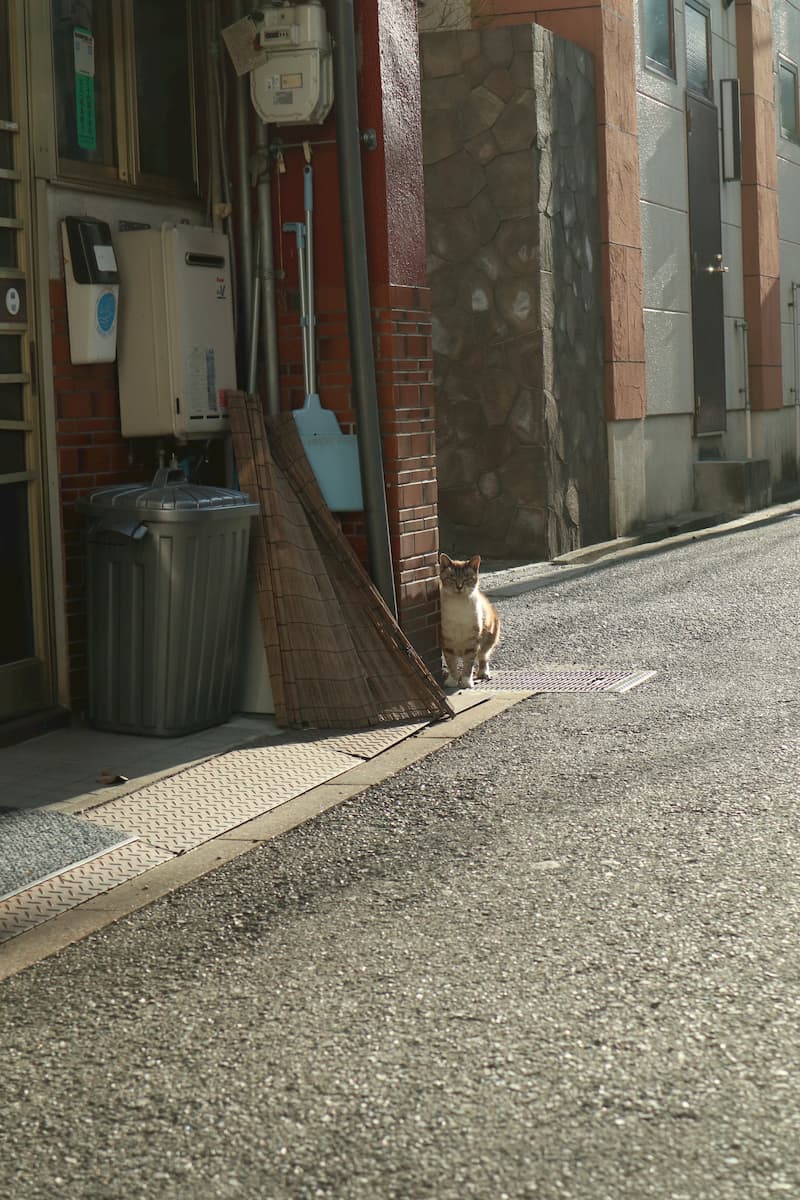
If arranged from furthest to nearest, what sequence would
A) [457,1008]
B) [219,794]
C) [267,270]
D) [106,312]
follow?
[267,270] < [106,312] < [219,794] < [457,1008]

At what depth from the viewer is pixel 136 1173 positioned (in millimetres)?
Answer: 3188

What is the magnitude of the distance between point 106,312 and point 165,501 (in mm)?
1039

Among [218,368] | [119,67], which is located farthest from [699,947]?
[119,67]

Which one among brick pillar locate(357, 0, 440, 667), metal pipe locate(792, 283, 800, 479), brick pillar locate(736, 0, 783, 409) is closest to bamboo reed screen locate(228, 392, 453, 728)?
brick pillar locate(357, 0, 440, 667)

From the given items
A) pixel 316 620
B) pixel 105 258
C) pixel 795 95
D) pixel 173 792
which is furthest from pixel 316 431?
pixel 795 95

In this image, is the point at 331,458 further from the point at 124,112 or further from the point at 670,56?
the point at 670,56

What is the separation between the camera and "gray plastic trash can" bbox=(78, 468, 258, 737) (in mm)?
7145

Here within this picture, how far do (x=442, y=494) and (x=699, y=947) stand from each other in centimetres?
1097

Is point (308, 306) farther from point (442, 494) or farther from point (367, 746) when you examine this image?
point (442, 494)

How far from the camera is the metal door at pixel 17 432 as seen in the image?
290 inches

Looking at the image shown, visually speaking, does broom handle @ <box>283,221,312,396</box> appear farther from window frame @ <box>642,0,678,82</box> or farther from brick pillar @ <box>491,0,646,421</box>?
window frame @ <box>642,0,678,82</box>

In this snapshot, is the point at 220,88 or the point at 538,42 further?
the point at 538,42

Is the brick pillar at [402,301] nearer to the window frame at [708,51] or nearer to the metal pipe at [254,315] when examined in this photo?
the metal pipe at [254,315]

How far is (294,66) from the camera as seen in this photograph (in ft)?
26.0
